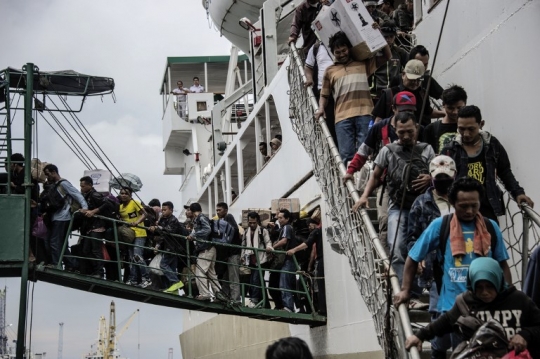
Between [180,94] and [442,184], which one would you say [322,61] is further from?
[180,94]

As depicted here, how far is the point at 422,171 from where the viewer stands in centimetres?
679

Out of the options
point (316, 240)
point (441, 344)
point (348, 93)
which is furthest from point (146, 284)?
point (441, 344)

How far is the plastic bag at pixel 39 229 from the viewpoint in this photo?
10672mm

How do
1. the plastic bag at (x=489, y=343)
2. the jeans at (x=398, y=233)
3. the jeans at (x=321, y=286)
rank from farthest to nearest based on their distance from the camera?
the jeans at (x=321, y=286) → the jeans at (x=398, y=233) → the plastic bag at (x=489, y=343)

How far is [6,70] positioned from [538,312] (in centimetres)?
832

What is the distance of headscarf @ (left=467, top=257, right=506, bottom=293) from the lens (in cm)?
467

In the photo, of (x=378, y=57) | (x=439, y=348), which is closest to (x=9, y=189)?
(x=378, y=57)

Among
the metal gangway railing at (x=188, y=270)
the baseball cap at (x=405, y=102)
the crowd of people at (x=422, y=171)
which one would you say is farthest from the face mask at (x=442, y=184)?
the metal gangway railing at (x=188, y=270)

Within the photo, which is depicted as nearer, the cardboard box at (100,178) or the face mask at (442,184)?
the face mask at (442,184)

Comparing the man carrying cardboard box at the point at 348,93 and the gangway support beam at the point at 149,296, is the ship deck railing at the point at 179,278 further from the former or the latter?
the man carrying cardboard box at the point at 348,93

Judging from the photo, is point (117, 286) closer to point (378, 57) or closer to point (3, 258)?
point (3, 258)

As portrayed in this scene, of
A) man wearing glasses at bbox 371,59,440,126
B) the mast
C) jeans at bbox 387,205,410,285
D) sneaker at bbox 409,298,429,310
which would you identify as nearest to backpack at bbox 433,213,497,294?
jeans at bbox 387,205,410,285

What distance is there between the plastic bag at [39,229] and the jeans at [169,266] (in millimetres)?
1440

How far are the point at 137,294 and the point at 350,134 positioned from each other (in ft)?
12.5
